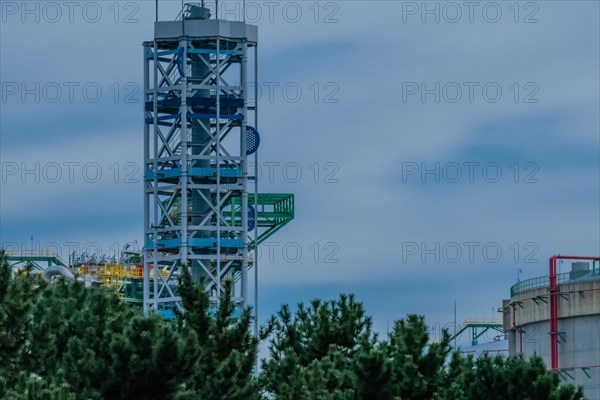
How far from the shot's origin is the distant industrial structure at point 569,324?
8931 centimetres

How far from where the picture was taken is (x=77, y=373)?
61875 mm

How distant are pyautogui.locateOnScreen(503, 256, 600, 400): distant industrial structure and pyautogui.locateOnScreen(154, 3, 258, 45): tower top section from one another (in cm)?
5899

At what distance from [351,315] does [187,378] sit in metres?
16.2

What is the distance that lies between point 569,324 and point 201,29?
2532 inches

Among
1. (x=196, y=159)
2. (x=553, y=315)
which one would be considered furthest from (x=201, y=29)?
(x=553, y=315)

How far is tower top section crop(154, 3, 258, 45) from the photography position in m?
147

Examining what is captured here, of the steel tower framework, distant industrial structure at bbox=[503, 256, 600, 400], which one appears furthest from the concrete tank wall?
the steel tower framework

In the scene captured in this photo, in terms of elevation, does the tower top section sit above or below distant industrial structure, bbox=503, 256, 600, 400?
above

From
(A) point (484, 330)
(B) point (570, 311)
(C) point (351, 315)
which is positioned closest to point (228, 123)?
(A) point (484, 330)

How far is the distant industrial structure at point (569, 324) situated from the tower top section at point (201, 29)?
5899cm

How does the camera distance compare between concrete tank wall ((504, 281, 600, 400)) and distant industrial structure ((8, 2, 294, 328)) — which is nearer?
concrete tank wall ((504, 281, 600, 400))

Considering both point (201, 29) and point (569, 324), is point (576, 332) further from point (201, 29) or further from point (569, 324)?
point (201, 29)

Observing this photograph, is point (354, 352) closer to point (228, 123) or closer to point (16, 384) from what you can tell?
point (16, 384)

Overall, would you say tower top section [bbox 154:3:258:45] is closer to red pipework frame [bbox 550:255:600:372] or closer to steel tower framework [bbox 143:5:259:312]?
steel tower framework [bbox 143:5:259:312]
